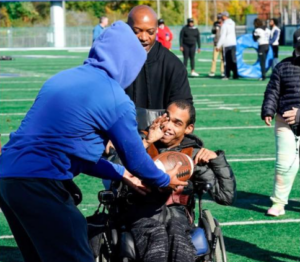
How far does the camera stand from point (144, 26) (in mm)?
6426

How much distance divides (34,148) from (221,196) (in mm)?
1899

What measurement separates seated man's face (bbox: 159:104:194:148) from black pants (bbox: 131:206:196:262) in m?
0.56

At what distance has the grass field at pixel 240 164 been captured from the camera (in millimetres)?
7458

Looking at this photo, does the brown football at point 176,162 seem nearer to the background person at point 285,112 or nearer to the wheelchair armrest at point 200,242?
the wheelchair armrest at point 200,242

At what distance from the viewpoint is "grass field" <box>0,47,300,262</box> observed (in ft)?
24.5

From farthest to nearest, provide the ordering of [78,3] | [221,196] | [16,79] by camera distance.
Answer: [78,3]
[16,79]
[221,196]

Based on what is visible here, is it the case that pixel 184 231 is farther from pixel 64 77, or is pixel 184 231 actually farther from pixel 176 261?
pixel 64 77

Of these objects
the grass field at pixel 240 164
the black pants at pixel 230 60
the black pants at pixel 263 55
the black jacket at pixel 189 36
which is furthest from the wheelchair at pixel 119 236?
the black jacket at pixel 189 36

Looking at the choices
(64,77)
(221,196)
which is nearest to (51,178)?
(64,77)

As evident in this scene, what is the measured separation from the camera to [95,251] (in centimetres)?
554

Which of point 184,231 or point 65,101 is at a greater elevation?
point 65,101

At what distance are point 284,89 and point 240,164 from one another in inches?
135

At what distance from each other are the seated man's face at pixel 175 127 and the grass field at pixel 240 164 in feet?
5.12

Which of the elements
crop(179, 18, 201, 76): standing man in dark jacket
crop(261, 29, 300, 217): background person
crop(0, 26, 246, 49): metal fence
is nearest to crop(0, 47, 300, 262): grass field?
crop(261, 29, 300, 217): background person
